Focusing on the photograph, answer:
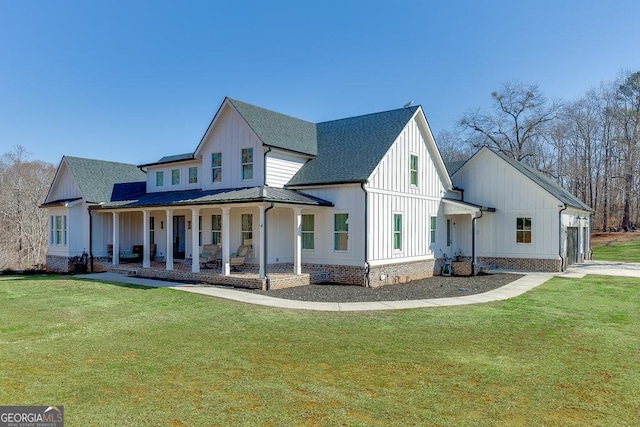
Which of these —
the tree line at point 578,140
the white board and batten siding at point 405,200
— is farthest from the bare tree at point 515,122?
the white board and batten siding at point 405,200

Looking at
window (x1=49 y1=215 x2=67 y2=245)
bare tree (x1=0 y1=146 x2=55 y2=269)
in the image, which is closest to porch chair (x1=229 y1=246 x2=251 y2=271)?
window (x1=49 y1=215 x2=67 y2=245)

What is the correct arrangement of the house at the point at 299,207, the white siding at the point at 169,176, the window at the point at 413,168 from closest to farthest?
the house at the point at 299,207, the window at the point at 413,168, the white siding at the point at 169,176

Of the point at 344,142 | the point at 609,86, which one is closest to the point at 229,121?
the point at 344,142

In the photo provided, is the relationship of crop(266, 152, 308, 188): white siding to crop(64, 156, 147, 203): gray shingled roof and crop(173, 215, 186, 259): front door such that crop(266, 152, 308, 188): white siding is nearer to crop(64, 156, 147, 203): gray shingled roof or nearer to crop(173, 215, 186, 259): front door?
crop(173, 215, 186, 259): front door

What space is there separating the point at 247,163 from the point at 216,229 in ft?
11.6

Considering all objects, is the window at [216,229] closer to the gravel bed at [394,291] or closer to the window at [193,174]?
the window at [193,174]

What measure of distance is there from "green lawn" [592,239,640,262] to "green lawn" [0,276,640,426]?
20611 millimetres

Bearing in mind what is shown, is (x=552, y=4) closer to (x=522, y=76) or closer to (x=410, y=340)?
(x=410, y=340)

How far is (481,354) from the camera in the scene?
7090mm

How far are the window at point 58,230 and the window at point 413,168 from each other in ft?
61.6

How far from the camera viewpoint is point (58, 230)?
76.2 feet

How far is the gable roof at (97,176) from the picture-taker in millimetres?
22750

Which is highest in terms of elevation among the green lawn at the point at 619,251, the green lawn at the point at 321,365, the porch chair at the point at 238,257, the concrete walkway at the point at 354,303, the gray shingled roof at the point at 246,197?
the gray shingled roof at the point at 246,197

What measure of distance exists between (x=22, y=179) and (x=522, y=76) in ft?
179
